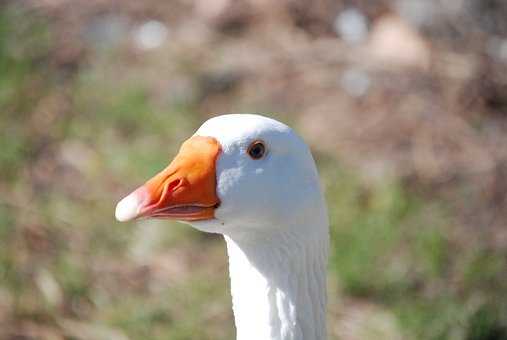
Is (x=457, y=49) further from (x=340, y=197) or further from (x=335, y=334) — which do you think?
(x=335, y=334)

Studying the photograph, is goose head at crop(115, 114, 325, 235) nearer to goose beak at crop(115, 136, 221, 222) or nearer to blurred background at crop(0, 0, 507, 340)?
goose beak at crop(115, 136, 221, 222)

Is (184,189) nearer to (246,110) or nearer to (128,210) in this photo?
(128,210)

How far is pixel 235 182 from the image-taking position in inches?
105

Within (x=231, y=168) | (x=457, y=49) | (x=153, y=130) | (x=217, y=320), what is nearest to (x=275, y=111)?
(x=153, y=130)

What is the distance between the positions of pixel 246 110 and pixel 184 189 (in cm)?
293

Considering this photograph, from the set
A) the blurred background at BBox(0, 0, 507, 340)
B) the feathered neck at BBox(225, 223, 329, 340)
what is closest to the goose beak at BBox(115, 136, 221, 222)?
the feathered neck at BBox(225, 223, 329, 340)

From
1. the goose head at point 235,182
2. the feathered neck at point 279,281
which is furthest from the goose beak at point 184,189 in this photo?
the feathered neck at point 279,281

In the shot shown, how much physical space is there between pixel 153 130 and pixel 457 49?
170 cm

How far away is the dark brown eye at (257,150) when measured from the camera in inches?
105

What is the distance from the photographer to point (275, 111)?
5.59m

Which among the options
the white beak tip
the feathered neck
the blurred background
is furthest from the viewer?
the blurred background

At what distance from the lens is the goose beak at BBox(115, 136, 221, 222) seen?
104 inches

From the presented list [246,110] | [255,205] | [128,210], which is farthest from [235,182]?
[246,110]

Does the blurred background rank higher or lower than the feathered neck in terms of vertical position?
higher
